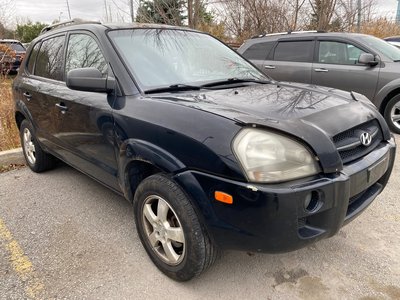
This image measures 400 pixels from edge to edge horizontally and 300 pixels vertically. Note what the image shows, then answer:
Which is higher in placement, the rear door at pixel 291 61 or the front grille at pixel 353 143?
the rear door at pixel 291 61

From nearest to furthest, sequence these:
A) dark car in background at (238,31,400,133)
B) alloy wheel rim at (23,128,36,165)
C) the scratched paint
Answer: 1. the scratched paint
2. alloy wheel rim at (23,128,36,165)
3. dark car in background at (238,31,400,133)

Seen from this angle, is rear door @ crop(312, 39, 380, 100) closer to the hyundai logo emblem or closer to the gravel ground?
the gravel ground

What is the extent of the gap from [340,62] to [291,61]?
3.09 ft

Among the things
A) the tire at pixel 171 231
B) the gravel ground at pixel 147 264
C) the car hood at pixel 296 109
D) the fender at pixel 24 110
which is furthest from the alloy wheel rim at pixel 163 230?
the fender at pixel 24 110

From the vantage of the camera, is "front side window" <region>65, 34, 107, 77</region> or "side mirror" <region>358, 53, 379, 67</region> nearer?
"front side window" <region>65, 34, 107, 77</region>

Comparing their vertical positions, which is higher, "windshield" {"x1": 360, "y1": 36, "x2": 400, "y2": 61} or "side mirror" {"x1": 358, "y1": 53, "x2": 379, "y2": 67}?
"windshield" {"x1": 360, "y1": 36, "x2": 400, "y2": 61}

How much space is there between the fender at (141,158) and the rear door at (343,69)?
475 cm

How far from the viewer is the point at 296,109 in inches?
84.0

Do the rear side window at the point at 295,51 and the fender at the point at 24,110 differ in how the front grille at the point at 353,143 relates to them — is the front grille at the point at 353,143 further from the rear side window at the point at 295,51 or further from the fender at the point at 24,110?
the rear side window at the point at 295,51

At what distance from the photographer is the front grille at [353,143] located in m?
2.04

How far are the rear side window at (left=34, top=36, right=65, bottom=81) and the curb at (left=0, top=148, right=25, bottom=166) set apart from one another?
1.39 meters

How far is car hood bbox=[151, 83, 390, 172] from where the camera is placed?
1.87 meters

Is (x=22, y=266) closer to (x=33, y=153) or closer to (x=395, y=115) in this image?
(x=33, y=153)

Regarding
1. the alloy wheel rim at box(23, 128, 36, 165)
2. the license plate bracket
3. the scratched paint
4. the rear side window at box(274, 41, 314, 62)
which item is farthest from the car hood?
the rear side window at box(274, 41, 314, 62)
